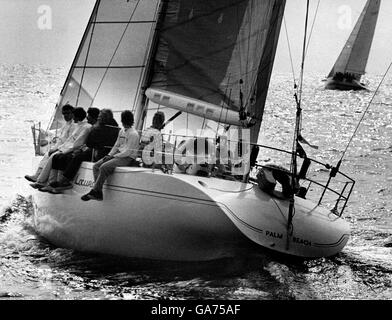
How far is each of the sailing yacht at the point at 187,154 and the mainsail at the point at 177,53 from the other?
0.02 m

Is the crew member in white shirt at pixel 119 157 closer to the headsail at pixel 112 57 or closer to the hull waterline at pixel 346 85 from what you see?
the headsail at pixel 112 57

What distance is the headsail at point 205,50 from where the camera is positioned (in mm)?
11281

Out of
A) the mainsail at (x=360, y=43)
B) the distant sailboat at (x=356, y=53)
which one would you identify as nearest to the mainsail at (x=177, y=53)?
the mainsail at (x=360, y=43)

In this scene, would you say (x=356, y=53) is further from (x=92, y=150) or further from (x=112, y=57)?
(x=92, y=150)

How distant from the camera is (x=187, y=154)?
10.0 metres

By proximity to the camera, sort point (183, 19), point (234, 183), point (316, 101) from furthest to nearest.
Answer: point (316, 101), point (183, 19), point (234, 183)

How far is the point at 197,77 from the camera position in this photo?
37.3 ft

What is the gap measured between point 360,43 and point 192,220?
165 ft

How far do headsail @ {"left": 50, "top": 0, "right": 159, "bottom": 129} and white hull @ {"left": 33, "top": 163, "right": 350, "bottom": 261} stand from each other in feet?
10.1

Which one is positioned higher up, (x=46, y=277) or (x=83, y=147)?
(x=83, y=147)

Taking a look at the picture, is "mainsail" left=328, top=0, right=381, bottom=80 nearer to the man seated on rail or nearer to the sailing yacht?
the sailing yacht

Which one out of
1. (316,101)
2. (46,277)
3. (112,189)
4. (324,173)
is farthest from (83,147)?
(316,101)
